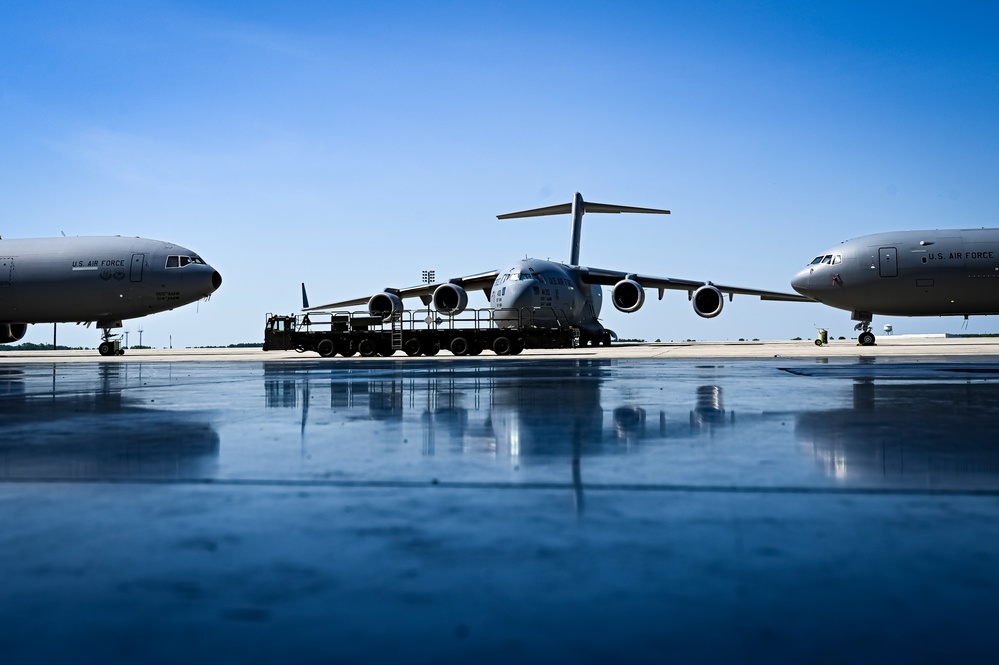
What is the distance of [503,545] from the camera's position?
2.18 metres

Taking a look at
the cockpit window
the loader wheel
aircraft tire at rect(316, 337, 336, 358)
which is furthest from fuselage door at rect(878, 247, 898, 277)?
the cockpit window

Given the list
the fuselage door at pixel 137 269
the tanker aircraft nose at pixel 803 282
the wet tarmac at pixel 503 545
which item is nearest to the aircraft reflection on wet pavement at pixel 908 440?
the wet tarmac at pixel 503 545

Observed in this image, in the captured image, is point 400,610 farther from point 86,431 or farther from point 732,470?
point 86,431

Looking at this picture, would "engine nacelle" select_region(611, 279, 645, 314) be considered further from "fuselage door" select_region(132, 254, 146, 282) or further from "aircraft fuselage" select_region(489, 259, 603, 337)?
"fuselage door" select_region(132, 254, 146, 282)

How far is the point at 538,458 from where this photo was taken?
3.71 metres

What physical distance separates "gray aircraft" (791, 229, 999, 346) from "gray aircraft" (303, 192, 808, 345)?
15.8ft

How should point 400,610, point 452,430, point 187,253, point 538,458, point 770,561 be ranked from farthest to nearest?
point 187,253 < point 452,430 < point 538,458 < point 770,561 < point 400,610

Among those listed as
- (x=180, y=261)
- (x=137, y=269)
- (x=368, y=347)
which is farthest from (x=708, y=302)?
(x=137, y=269)

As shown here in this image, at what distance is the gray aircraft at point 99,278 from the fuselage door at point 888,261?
943 inches

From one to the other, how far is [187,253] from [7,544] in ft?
88.7

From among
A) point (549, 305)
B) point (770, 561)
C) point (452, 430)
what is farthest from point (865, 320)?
point (770, 561)

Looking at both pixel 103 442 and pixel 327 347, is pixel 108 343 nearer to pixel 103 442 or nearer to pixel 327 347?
pixel 327 347

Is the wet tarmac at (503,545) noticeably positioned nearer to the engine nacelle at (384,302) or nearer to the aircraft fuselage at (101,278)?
the aircraft fuselage at (101,278)

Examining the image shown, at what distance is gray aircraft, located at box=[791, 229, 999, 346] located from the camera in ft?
88.8
